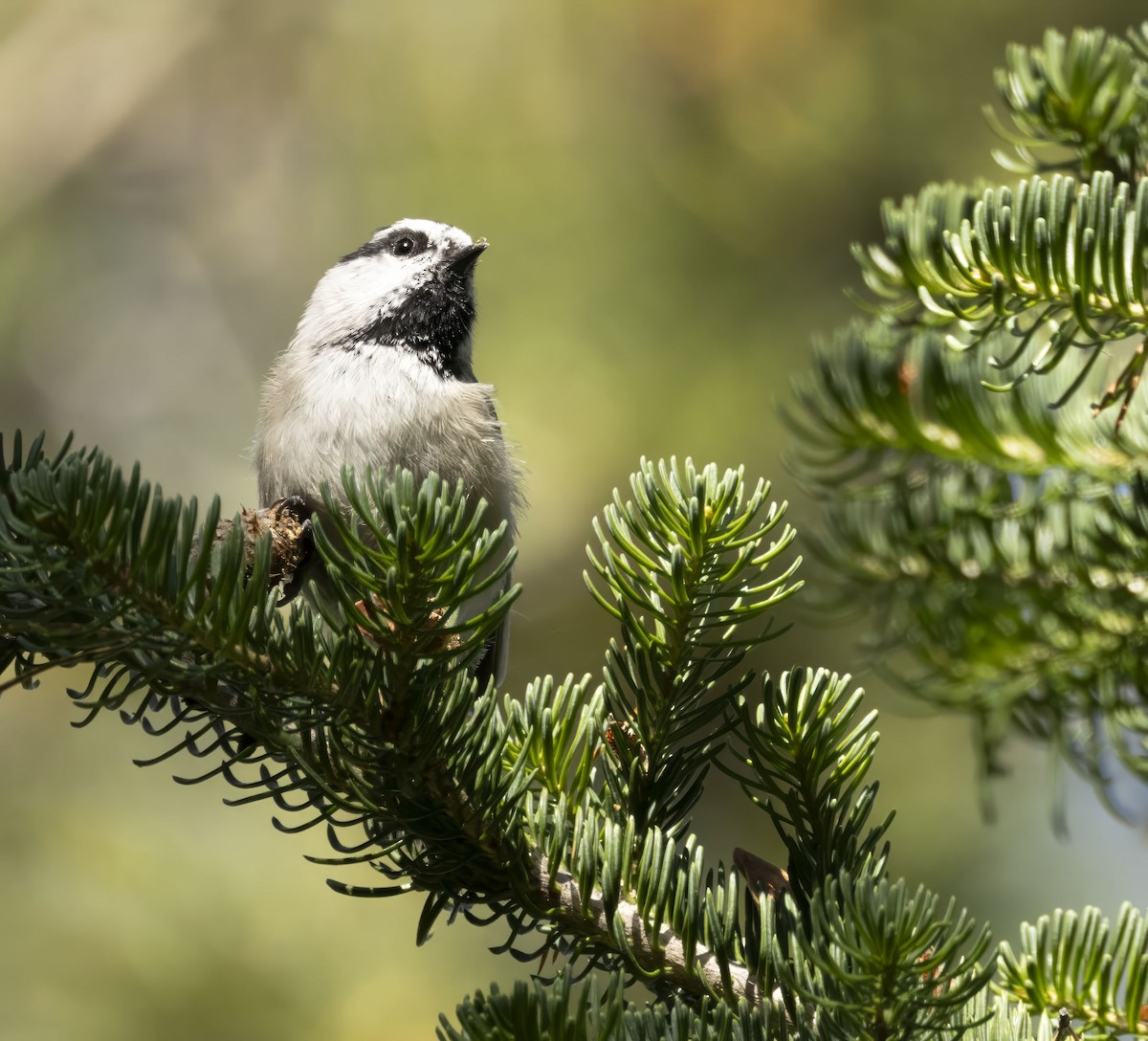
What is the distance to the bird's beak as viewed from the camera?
224cm

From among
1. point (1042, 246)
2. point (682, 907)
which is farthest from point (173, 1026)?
point (1042, 246)

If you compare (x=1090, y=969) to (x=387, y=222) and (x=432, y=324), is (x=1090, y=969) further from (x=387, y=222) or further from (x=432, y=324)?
(x=387, y=222)

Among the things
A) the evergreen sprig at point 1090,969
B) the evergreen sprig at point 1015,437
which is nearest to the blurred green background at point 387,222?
the evergreen sprig at point 1015,437

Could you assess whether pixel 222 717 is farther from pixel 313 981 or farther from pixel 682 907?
pixel 313 981

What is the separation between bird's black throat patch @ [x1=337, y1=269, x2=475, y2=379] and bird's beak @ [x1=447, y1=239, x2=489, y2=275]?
0.04 ft

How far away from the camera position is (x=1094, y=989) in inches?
32.0

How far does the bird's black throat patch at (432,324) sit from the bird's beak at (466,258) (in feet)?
0.04

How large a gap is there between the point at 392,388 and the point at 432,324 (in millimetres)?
301

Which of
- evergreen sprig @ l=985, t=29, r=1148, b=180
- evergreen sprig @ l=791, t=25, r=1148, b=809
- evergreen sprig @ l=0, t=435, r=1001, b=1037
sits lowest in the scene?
evergreen sprig @ l=0, t=435, r=1001, b=1037

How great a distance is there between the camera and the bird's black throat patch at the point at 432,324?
2113 mm

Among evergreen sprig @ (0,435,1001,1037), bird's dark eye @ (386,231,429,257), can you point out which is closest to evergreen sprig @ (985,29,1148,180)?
evergreen sprig @ (0,435,1001,1037)

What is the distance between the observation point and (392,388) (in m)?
1.94

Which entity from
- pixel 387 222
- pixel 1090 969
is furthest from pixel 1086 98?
pixel 387 222

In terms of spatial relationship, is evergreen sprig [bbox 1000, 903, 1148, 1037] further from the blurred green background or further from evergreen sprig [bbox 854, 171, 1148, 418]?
the blurred green background
